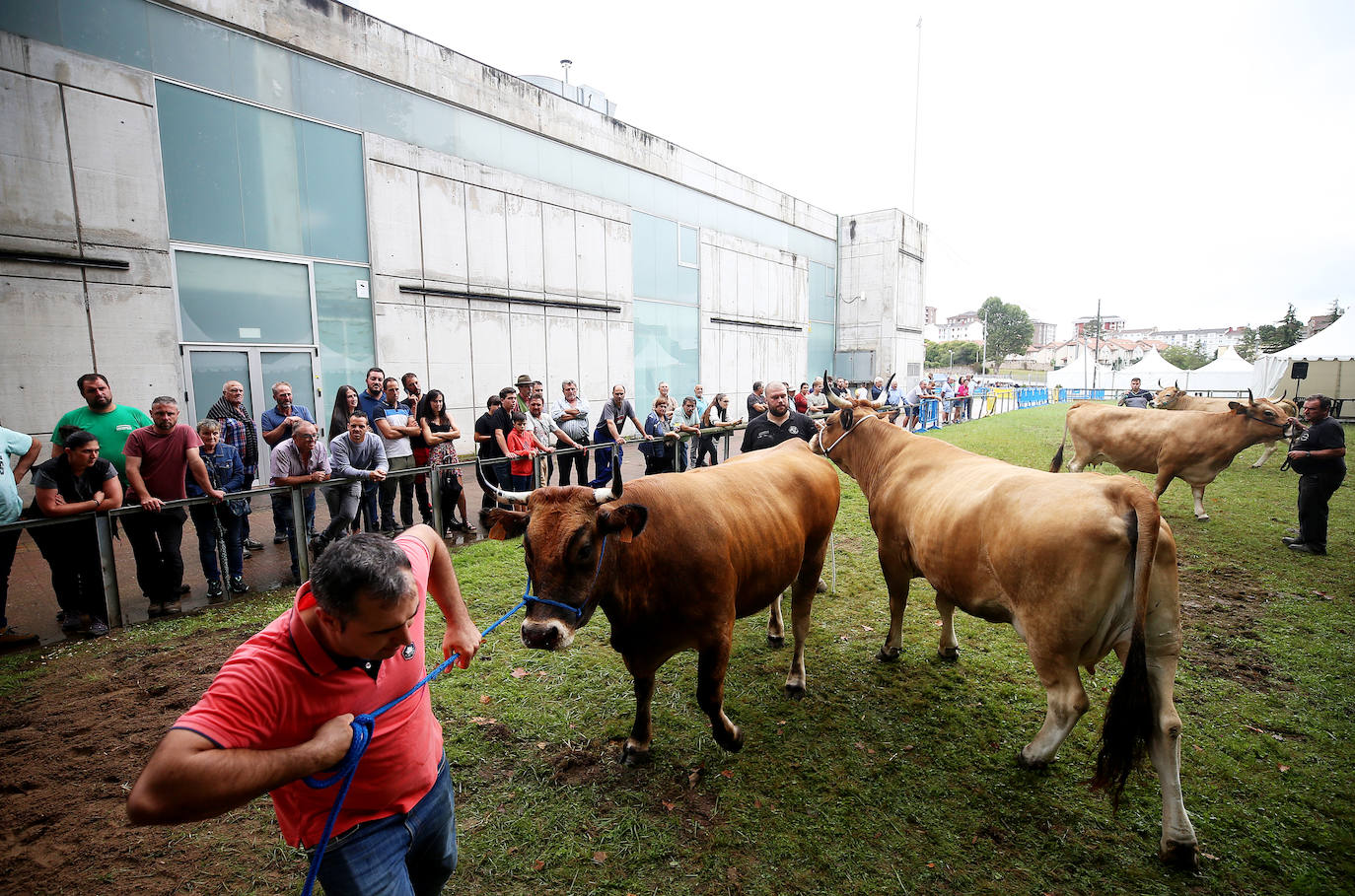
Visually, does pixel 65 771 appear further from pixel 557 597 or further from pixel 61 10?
pixel 61 10

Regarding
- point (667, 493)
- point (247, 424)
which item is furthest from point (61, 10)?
point (667, 493)

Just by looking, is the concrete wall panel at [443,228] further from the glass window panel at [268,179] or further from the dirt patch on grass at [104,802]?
the dirt patch on grass at [104,802]

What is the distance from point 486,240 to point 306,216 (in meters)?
4.38

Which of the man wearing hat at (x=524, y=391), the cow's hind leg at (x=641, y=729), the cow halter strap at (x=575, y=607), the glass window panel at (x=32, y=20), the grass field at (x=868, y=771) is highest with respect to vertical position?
the glass window panel at (x=32, y=20)

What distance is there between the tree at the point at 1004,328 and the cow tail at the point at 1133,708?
335 feet

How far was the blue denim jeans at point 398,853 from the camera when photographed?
175 centimetres

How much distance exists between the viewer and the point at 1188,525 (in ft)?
29.8

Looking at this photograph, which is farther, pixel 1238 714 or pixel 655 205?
pixel 655 205

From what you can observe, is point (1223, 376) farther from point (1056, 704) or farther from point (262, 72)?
point (262, 72)

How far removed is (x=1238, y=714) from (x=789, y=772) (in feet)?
10.9

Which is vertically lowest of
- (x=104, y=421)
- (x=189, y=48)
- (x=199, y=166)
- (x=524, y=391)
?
(x=104, y=421)

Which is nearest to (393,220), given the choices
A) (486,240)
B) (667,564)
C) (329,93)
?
(486,240)

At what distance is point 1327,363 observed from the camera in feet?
84.3

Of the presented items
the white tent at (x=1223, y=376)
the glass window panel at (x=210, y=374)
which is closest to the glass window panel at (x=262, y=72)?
the glass window panel at (x=210, y=374)
